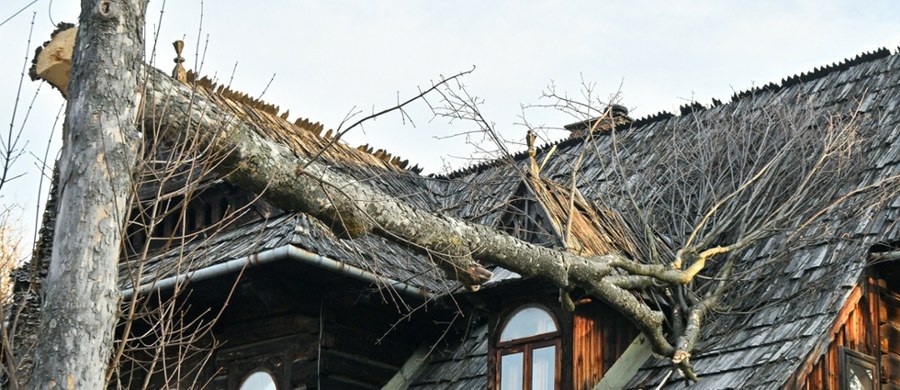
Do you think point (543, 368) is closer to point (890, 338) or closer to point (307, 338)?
point (307, 338)

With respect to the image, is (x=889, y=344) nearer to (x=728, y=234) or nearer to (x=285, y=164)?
(x=728, y=234)

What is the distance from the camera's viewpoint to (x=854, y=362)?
36.9 feet

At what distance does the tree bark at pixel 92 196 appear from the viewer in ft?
23.5

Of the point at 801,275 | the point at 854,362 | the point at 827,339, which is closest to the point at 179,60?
the point at 801,275

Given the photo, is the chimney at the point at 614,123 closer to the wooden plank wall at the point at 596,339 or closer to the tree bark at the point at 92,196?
the wooden plank wall at the point at 596,339

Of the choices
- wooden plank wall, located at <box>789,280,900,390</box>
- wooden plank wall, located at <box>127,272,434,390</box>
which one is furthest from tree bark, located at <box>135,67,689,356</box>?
wooden plank wall, located at <box>127,272,434,390</box>

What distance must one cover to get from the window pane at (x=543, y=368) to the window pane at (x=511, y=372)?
0.40ft

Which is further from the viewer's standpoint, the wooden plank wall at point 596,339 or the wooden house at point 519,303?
the wooden plank wall at point 596,339

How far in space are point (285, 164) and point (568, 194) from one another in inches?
185

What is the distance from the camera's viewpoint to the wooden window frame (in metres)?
11.0

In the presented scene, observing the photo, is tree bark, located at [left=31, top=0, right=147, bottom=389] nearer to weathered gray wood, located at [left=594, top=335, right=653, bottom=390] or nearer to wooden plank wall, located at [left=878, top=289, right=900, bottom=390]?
weathered gray wood, located at [left=594, top=335, right=653, bottom=390]

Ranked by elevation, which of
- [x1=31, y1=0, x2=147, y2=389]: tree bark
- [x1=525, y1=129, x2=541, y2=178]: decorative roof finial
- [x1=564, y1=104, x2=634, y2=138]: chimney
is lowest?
[x1=31, y1=0, x2=147, y2=389]: tree bark

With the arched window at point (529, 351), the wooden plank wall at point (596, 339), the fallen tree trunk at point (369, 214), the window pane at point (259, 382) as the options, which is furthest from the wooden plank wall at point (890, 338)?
the window pane at point (259, 382)

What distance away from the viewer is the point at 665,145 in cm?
1541
